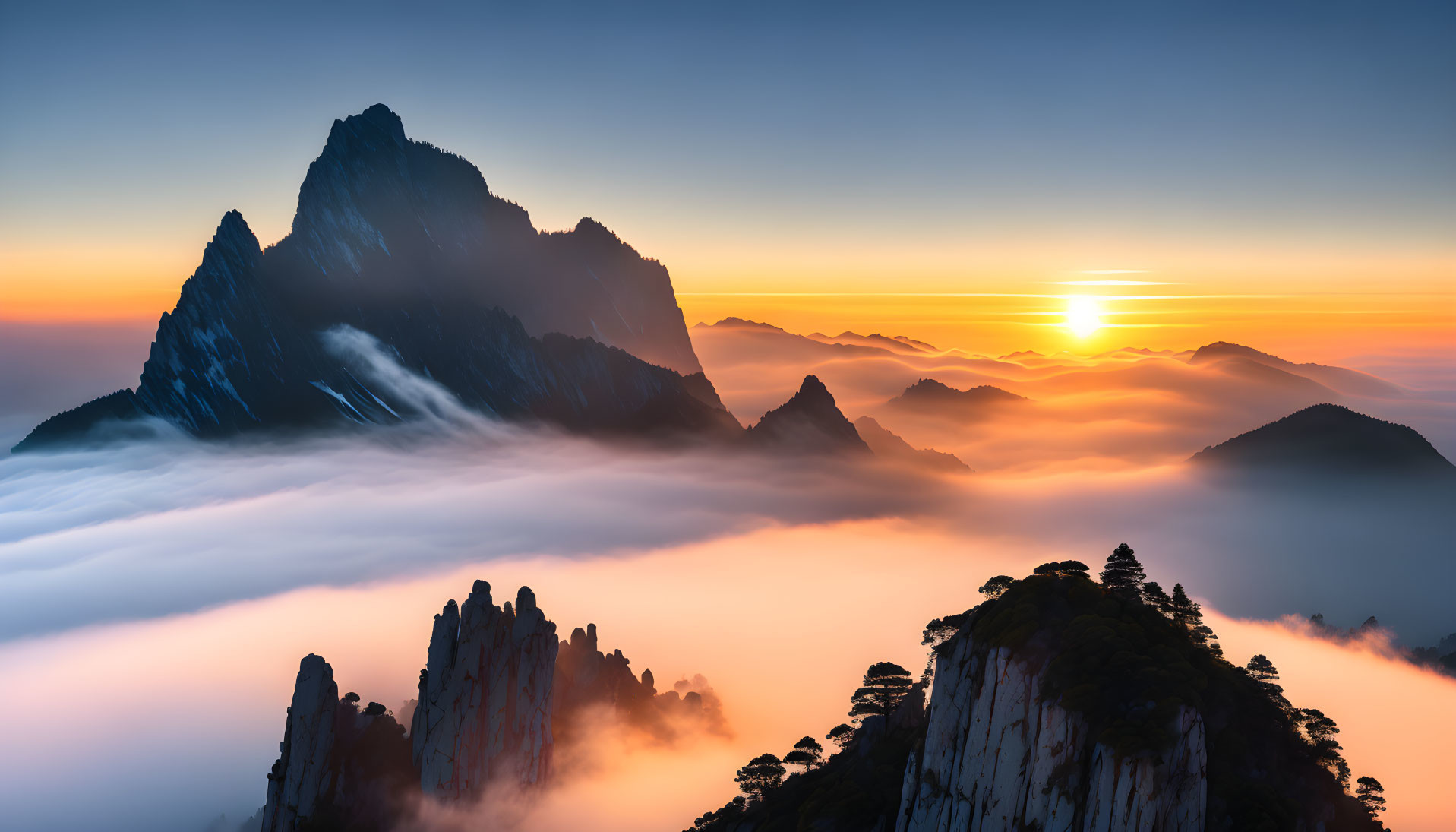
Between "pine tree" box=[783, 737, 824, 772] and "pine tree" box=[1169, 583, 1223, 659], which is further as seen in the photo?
"pine tree" box=[783, 737, 824, 772]

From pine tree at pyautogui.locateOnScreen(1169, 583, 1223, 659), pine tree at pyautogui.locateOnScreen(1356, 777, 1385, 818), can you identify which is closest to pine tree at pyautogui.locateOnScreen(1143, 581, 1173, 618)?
pine tree at pyautogui.locateOnScreen(1169, 583, 1223, 659)

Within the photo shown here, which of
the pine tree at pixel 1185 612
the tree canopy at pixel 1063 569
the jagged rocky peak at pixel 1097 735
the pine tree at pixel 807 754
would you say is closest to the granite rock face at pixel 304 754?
the pine tree at pixel 807 754

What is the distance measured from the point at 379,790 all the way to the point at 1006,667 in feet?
275

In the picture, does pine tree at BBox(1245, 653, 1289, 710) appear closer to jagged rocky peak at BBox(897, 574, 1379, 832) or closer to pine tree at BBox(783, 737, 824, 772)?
jagged rocky peak at BBox(897, 574, 1379, 832)

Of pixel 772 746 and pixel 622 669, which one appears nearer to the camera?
Answer: pixel 622 669

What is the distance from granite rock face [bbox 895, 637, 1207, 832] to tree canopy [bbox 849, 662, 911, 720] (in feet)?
67.2

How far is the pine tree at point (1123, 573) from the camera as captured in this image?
240ft

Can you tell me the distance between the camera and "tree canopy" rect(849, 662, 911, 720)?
84.8 m

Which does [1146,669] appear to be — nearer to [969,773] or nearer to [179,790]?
[969,773]

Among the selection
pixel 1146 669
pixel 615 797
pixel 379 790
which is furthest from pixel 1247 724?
pixel 379 790

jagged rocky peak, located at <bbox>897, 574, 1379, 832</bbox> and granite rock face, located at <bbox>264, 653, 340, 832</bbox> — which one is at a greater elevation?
jagged rocky peak, located at <bbox>897, 574, 1379, 832</bbox>

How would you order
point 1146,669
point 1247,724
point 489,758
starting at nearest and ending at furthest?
point 1146,669, point 1247,724, point 489,758

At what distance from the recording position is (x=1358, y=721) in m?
164

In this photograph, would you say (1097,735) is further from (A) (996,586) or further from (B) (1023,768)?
(A) (996,586)
